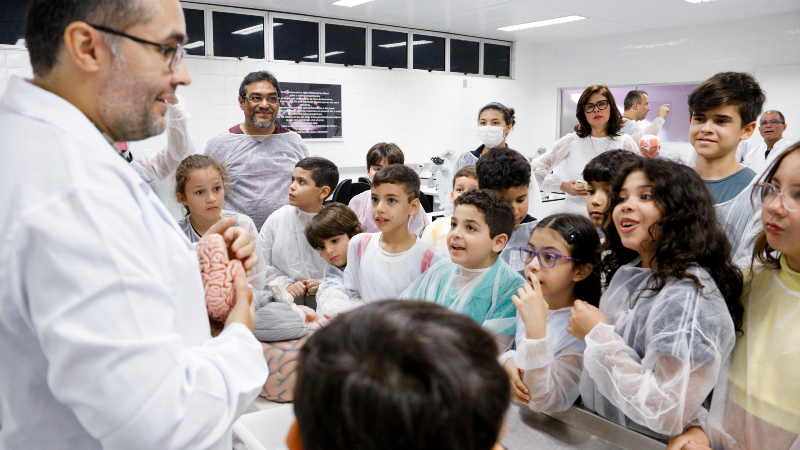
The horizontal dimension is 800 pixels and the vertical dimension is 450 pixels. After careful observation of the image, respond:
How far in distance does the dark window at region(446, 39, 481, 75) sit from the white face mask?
463 centimetres

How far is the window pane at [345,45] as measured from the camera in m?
6.82

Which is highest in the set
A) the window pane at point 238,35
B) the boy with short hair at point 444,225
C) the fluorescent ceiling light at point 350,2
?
the fluorescent ceiling light at point 350,2

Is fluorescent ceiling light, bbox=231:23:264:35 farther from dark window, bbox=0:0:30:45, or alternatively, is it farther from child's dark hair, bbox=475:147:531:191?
child's dark hair, bbox=475:147:531:191

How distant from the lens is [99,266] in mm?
636

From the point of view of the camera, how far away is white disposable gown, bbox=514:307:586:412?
1.29m

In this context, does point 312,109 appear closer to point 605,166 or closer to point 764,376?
point 605,166

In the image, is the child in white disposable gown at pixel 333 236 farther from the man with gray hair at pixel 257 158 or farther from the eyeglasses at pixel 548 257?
the eyeglasses at pixel 548 257

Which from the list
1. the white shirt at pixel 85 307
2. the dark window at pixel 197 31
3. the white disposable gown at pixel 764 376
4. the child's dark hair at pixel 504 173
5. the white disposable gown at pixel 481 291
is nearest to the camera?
the white shirt at pixel 85 307

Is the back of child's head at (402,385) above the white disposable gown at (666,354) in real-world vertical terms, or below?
above

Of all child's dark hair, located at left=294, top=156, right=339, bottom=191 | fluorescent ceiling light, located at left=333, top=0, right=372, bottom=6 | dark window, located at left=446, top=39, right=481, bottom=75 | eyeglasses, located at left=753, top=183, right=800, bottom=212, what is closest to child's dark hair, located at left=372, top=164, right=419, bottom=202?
child's dark hair, located at left=294, top=156, right=339, bottom=191

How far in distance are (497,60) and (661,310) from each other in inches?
320

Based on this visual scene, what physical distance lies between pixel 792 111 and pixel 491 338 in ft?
25.9

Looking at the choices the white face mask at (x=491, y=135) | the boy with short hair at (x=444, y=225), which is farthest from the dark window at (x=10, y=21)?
the boy with short hair at (x=444, y=225)

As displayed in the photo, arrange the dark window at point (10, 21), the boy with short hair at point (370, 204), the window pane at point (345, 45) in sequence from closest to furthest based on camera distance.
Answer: the boy with short hair at point (370, 204), the dark window at point (10, 21), the window pane at point (345, 45)
